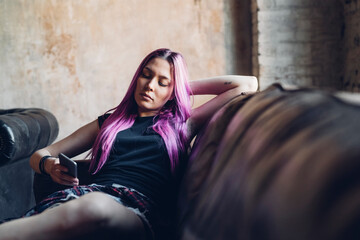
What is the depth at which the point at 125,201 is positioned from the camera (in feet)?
3.97

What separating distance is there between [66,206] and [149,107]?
0.68m

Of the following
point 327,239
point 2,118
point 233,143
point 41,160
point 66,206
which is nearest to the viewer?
point 327,239

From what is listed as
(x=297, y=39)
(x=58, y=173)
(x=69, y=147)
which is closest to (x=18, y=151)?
(x=69, y=147)

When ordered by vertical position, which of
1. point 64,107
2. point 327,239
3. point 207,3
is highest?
point 207,3

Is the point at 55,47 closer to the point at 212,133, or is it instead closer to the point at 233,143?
the point at 212,133

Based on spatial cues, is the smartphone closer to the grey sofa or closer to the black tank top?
the black tank top

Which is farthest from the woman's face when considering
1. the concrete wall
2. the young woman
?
the concrete wall

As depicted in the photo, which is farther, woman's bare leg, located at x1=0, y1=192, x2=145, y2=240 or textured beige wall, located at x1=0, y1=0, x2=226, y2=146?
textured beige wall, located at x1=0, y1=0, x2=226, y2=146

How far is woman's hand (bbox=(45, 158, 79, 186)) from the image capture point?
51.1 inches

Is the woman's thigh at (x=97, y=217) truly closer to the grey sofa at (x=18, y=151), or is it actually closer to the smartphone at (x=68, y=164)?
the smartphone at (x=68, y=164)

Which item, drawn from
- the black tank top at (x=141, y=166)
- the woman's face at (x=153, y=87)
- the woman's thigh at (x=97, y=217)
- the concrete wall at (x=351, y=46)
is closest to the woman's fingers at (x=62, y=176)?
the black tank top at (x=141, y=166)

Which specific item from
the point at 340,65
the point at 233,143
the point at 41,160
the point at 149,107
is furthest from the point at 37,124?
the point at 340,65

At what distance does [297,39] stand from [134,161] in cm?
209

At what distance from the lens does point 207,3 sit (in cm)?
317
